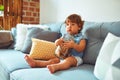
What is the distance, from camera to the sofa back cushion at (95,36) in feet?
5.56

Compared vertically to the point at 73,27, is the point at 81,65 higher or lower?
lower

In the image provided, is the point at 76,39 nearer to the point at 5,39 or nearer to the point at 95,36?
the point at 95,36

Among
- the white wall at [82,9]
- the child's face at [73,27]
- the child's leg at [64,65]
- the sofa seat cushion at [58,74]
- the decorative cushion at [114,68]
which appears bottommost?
the sofa seat cushion at [58,74]

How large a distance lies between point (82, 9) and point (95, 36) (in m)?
0.77

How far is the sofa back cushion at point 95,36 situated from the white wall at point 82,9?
34 cm

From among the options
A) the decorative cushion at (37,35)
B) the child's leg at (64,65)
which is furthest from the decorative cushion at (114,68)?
the decorative cushion at (37,35)

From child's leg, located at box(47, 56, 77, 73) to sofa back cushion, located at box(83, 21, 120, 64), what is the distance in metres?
0.17

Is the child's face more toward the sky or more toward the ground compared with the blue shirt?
more toward the sky

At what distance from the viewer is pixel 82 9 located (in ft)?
8.07

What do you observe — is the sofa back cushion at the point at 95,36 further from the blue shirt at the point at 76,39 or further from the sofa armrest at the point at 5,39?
the sofa armrest at the point at 5,39

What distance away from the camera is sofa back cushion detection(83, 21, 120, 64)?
5.56 ft

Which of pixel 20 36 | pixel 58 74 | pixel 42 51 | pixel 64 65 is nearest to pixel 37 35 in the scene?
pixel 20 36

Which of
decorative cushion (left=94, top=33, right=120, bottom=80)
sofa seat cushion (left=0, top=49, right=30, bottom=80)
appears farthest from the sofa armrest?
decorative cushion (left=94, top=33, right=120, bottom=80)

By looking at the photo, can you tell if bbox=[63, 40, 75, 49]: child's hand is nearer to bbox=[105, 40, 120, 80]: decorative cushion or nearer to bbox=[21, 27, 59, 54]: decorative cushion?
bbox=[105, 40, 120, 80]: decorative cushion
